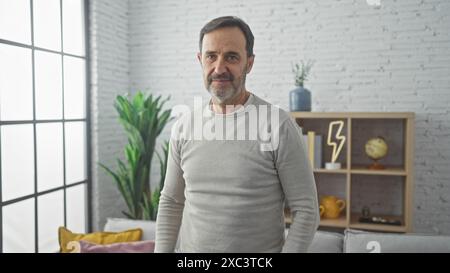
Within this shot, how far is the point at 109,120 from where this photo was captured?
336 cm

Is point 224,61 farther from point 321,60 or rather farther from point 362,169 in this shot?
point 321,60

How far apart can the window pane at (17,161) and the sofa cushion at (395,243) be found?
5.95 ft

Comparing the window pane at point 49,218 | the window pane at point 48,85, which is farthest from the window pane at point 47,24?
the window pane at point 49,218

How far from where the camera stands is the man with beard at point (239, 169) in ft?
3.01

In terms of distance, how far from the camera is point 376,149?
2961mm

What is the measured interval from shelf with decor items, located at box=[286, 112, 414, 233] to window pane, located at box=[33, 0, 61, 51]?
169 centimetres

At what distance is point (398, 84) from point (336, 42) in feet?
1.84

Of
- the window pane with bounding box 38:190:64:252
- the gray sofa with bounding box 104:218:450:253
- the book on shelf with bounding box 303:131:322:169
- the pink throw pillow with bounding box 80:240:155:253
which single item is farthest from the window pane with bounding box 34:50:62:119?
the book on shelf with bounding box 303:131:322:169

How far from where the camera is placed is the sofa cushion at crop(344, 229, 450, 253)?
1.81m

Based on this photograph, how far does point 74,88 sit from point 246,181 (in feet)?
7.86

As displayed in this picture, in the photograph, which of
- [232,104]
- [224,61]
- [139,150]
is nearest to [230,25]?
[224,61]

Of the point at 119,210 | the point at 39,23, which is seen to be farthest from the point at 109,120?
the point at 39,23

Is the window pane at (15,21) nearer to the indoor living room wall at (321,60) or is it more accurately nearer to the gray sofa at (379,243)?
the indoor living room wall at (321,60)
